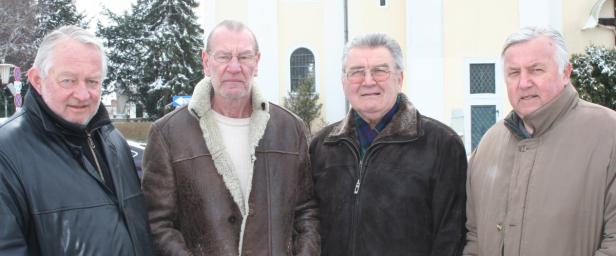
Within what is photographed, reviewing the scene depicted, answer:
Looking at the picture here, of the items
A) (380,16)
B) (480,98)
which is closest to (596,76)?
(480,98)

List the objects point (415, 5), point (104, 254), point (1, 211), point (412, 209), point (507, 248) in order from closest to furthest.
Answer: point (1, 211) < point (104, 254) < point (507, 248) < point (412, 209) < point (415, 5)

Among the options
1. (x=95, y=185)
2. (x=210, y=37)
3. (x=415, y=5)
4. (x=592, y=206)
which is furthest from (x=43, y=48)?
(x=415, y=5)

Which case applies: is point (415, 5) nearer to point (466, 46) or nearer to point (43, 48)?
point (466, 46)

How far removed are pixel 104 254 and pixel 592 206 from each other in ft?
7.67

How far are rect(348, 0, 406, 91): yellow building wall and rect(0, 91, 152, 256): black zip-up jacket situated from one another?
2221cm

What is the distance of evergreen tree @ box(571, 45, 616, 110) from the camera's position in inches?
840

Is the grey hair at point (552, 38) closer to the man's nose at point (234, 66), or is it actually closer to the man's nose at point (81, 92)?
the man's nose at point (234, 66)

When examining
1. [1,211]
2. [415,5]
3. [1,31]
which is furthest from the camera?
[1,31]

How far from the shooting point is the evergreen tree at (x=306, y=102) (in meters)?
23.8

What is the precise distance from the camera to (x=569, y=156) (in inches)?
119

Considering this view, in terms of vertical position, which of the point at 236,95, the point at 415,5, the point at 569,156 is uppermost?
the point at 415,5

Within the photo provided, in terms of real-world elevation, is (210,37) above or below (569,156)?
above

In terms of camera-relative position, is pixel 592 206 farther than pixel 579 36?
No

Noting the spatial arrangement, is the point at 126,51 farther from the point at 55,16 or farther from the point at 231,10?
the point at 231,10
